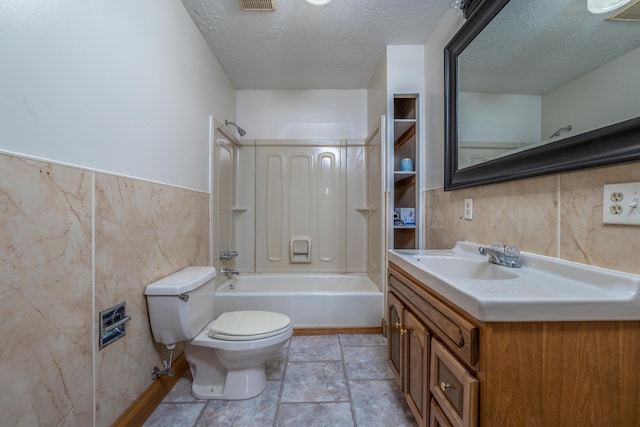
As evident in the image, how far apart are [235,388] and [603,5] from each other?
222 cm

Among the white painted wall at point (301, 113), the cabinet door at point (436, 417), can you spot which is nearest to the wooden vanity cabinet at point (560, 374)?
the cabinet door at point (436, 417)

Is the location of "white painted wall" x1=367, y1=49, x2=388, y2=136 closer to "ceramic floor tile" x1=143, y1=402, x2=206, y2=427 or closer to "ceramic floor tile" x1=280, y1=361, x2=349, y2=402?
"ceramic floor tile" x1=280, y1=361, x2=349, y2=402

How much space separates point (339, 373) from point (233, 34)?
2545 millimetres

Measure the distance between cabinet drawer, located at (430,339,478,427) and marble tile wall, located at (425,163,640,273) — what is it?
1.84 ft

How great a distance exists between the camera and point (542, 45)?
992 mm

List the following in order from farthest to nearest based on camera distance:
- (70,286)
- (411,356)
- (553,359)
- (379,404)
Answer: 1. (379,404)
2. (411,356)
3. (70,286)
4. (553,359)

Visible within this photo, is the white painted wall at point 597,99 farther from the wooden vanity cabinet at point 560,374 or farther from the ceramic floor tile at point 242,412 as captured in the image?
the ceramic floor tile at point 242,412

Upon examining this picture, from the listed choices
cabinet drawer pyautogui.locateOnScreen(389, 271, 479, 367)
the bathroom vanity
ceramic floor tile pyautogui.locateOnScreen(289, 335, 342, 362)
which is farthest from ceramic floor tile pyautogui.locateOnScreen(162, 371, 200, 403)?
the bathroom vanity

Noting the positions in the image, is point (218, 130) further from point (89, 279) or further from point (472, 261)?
point (472, 261)

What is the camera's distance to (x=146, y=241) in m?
1.29

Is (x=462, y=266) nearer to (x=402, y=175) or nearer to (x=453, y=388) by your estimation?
(x=453, y=388)

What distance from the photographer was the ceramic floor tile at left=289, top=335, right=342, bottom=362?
72.1 inches

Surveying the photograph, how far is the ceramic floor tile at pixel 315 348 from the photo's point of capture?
1.83 metres

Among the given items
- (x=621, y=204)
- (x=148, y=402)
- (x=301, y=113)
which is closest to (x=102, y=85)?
(x=148, y=402)
